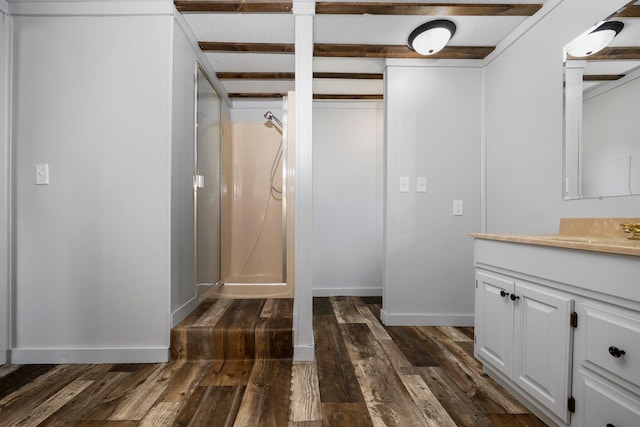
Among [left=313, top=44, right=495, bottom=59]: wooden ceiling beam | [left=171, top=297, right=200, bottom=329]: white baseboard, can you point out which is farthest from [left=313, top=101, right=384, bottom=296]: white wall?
[left=171, top=297, right=200, bottom=329]: white baseboard

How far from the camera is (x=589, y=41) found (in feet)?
5.23

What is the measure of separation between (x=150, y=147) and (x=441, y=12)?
201 centimetres

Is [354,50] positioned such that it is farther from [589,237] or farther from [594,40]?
[589,237]

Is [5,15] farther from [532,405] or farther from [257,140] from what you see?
[532,405]

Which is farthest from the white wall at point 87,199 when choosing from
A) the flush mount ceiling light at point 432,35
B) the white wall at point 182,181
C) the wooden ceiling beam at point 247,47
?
the flush mount ceiling light at point 432,35

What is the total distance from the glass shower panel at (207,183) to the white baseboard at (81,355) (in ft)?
1.89

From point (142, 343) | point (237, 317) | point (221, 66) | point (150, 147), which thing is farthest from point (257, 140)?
point (142, 343)

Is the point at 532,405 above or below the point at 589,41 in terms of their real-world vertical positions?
below

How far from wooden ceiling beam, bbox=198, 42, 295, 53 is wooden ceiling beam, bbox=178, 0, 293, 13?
40 centimetres

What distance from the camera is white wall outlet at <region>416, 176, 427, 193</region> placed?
2.52 metres

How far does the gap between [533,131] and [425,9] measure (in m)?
1.04

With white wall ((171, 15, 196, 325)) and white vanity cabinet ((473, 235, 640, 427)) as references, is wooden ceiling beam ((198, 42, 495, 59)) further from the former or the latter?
white vanity cabinet ((473, 235, 640, 427))

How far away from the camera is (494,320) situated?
1.56 m

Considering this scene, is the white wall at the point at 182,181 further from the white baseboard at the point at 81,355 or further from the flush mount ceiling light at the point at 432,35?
the flush mount ceiling light at the point at 432,35
